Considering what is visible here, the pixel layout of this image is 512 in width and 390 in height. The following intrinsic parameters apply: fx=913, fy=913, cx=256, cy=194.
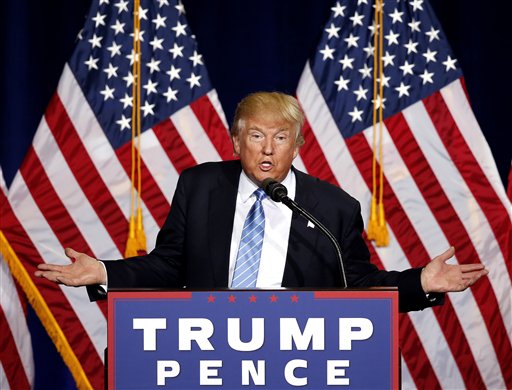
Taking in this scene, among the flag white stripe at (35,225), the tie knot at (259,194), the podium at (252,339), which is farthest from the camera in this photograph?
the flag white stripe at (35,225)

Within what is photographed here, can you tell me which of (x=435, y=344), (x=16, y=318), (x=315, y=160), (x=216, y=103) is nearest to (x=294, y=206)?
(x=315, y=160)

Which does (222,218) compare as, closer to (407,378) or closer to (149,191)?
(149,191)

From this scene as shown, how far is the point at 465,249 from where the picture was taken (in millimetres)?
3848

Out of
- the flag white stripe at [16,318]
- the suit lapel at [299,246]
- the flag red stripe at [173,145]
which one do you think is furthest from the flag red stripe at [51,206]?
the suit lapel at [299,246]

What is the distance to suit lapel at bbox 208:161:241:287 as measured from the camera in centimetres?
244

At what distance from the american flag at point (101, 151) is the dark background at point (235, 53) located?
13.9 inches

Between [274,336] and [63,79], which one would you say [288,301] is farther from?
[63,79]

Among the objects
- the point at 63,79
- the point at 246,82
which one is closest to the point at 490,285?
the point at 246,82

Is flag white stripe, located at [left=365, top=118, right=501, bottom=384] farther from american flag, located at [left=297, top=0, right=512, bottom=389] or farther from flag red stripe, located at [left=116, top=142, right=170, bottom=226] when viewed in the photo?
flag red stripe, located at [left=116, top=142, right=170, bottom=226]

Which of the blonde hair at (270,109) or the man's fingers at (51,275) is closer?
the man's fingers at (51,275)

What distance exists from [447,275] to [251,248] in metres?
0.52

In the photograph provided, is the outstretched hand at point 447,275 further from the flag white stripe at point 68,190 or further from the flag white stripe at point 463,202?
the flag white stripe at point 68,190

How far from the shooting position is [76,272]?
2148 millimetres

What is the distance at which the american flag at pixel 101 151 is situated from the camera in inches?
152
